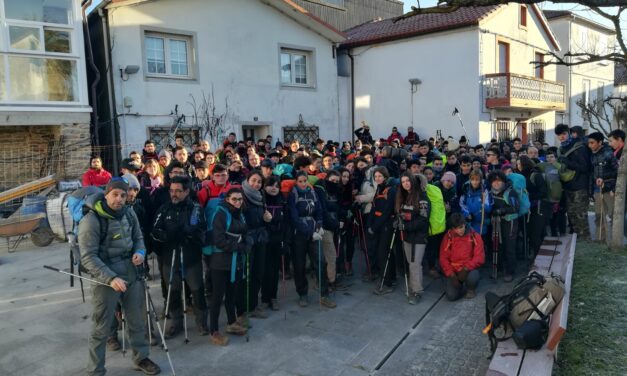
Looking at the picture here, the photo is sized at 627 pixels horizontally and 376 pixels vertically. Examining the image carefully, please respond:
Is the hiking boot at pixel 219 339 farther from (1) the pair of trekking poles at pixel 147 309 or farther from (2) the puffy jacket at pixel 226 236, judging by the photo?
(2) the puffy jacket at pixel 226 236

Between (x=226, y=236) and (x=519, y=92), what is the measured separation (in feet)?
56.5

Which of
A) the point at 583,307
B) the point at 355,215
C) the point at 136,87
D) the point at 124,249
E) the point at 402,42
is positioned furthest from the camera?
the point at 402,42

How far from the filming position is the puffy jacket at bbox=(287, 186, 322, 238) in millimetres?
6121

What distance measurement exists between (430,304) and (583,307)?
6.00 feet

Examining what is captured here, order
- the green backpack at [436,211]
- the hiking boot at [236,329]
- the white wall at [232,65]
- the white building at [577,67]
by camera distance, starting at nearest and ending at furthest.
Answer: the hiking boot at [236,329] < the green backpack at [436,211] < the white wall at [232,65] < the white building at [577,67]

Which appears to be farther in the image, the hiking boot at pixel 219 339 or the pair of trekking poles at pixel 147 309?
the hiking boot at pixel 219 339

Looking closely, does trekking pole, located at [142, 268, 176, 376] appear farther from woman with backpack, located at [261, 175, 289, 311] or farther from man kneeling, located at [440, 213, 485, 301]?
man kneeling, located at [440, 213, 485, 301]

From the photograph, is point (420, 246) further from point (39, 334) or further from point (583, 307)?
point (39, 334)

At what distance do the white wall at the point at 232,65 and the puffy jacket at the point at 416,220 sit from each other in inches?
366

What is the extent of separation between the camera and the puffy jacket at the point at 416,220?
21.1ft

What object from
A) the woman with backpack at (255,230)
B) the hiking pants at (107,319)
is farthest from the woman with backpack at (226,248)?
the hiking pants at (107,319)

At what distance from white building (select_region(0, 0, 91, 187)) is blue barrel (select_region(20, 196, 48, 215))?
216 cm

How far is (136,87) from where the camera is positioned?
13.2 m

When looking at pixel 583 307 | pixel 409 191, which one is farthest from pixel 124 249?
pixel 583 307
